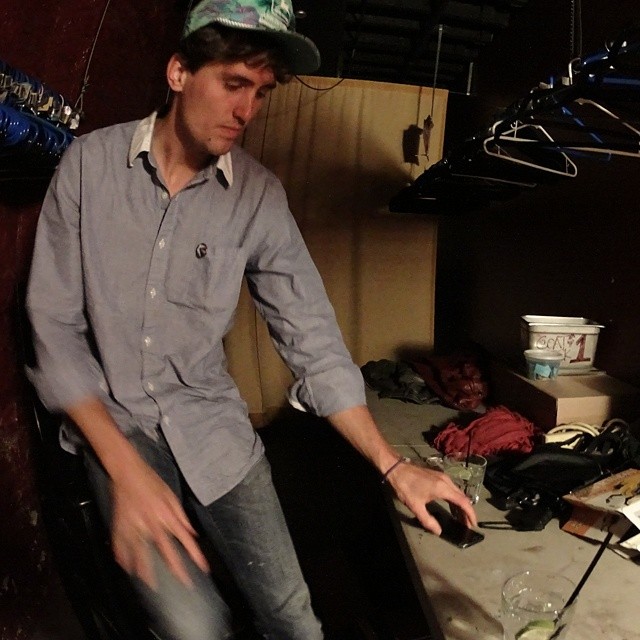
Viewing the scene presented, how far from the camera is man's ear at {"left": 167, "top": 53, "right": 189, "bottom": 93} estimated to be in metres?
1.23

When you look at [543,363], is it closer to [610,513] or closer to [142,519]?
[610,513]

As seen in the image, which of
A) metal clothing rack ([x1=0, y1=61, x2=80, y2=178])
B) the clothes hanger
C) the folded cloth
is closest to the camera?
metal clothing rack ([x1=0, y1=61, x2=80, y2=178])

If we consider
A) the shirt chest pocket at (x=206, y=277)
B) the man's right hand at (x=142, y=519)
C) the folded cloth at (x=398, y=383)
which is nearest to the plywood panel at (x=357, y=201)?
the folded cloth at (x=398, y=383)

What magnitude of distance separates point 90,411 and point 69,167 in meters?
0.50

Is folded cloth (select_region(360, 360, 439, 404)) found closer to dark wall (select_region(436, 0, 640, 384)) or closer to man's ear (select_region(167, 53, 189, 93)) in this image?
dark wall (select_region(436, 0, 640, 384))

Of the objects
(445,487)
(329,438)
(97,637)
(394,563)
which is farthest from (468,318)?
(97,637)

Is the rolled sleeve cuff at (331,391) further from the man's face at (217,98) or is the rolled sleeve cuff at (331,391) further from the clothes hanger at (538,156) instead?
the clothes hanger at (538,156)

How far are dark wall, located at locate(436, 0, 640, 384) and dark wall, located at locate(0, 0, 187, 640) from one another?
3.54ft

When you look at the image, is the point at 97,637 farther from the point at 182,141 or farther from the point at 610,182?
the point at 610,182

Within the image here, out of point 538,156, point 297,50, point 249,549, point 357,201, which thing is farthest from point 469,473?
point 357,201

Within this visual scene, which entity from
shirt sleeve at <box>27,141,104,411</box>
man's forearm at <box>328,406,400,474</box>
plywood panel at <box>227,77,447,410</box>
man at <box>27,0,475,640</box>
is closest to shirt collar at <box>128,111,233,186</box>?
man at <box>27,0,475,640</box>

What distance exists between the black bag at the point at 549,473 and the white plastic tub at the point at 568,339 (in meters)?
0.37

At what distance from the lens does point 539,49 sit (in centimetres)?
228

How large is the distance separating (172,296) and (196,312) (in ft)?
0.21
